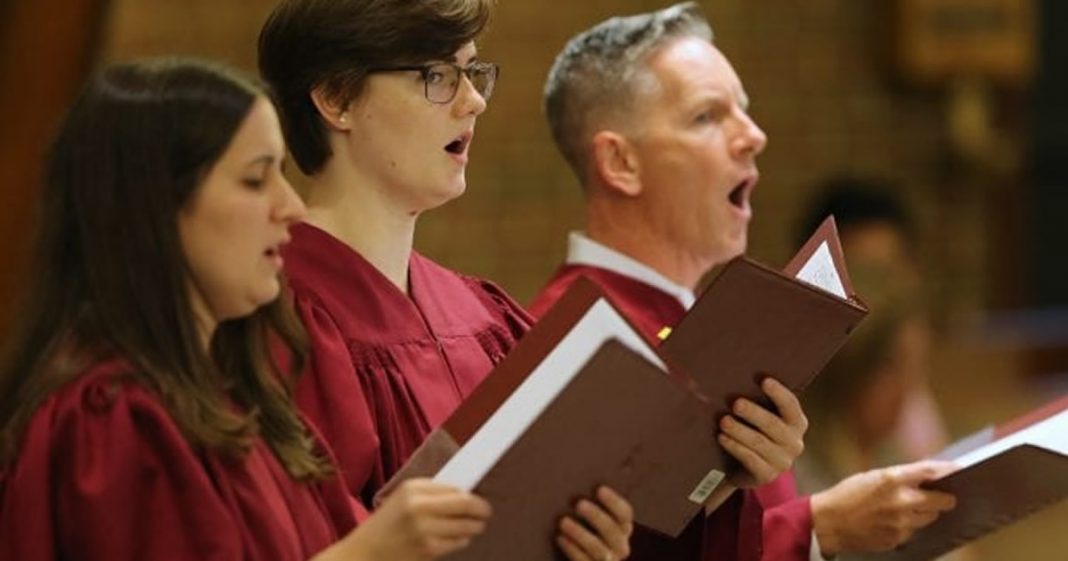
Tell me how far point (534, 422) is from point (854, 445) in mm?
2571

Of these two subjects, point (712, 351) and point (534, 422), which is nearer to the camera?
point (534, 422)

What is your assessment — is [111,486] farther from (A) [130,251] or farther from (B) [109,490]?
(A) [130,251]

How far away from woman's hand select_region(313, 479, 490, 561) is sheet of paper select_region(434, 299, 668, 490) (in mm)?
52

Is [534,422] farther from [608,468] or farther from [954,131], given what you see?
[954,131]

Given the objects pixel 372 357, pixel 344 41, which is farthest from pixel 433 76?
pixel 372 357

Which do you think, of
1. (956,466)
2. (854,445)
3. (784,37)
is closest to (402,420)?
(956,466)

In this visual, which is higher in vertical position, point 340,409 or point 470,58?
point 470,58

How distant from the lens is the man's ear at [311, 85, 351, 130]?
2736 millimetres

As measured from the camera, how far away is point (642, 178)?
11.6 ft

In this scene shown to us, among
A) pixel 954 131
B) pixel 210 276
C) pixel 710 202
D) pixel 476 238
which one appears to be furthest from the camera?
pixel 954 131

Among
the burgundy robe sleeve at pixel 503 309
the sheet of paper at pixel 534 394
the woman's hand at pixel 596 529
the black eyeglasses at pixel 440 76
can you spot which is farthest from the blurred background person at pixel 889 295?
the sheet of paper at pixel 534 394

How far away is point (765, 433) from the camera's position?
271 centimetres

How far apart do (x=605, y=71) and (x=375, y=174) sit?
2.94 feet

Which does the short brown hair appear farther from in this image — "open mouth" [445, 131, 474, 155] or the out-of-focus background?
the out-of-focus background
